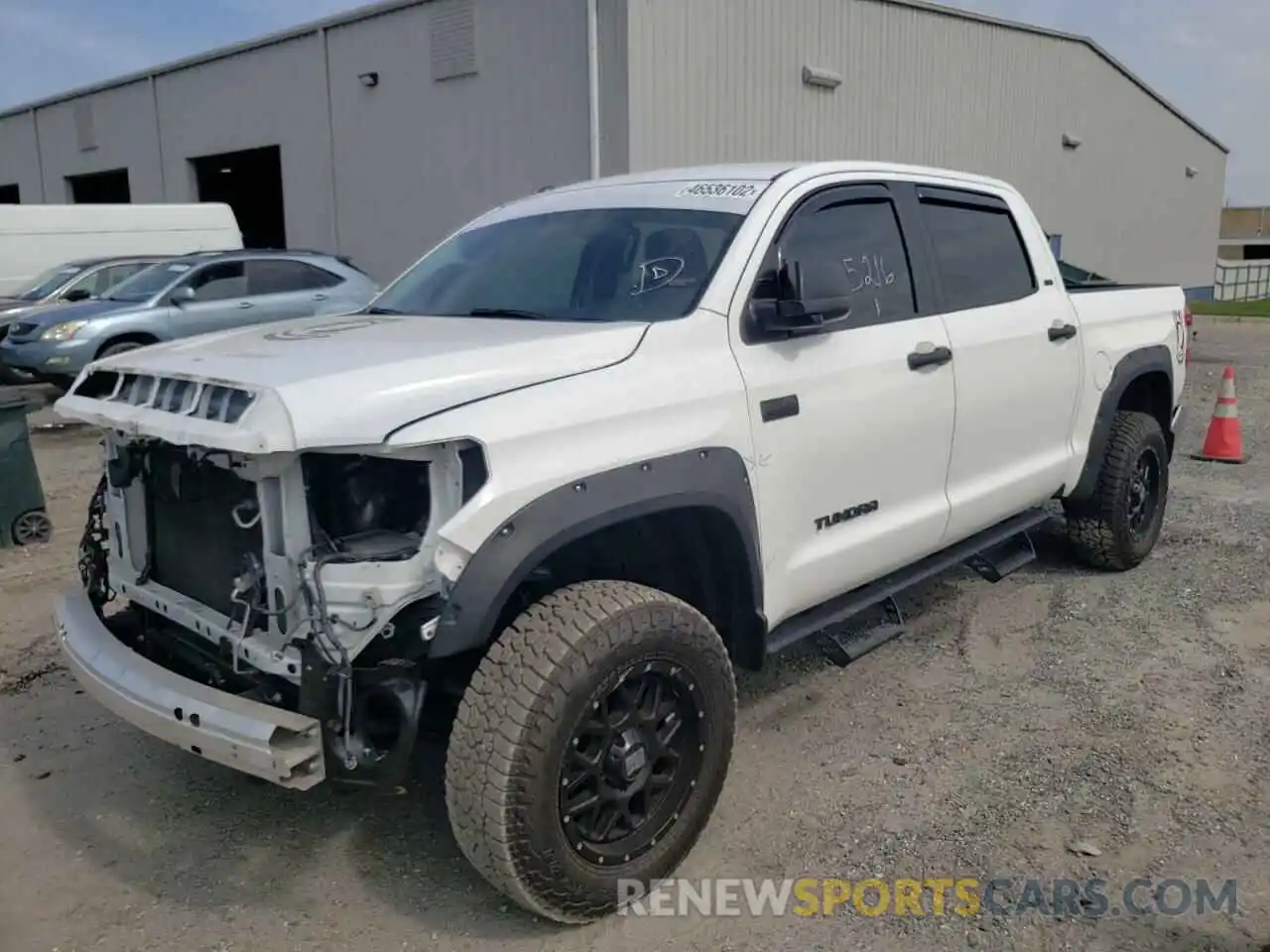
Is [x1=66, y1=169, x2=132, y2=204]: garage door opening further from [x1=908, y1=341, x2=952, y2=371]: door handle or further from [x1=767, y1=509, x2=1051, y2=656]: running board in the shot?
[x1=908, y1=341, x2=952, y2=371]: door handle

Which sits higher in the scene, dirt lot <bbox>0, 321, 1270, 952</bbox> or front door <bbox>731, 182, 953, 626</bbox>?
front door <bbox>731, 182, 953, 626</bbox>

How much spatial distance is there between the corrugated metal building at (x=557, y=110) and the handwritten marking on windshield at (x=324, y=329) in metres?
11.1

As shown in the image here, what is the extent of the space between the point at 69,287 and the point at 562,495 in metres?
13.0

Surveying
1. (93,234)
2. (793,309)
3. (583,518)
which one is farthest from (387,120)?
(583,518)

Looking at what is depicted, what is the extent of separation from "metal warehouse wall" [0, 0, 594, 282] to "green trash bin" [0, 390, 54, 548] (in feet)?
31.1

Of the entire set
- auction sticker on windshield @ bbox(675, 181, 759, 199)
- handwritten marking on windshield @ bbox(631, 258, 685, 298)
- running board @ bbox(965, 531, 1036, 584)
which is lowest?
running board @ bbox(965, 531, 1036, 584)

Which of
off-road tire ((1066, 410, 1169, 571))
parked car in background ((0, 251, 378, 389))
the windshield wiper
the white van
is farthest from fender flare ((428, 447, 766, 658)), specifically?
the white van

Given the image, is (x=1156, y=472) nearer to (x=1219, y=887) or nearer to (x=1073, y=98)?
(x=1219, y=887)

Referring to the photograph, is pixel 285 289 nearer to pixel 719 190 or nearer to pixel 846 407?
pixel 719 190

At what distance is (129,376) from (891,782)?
2738 millimetres

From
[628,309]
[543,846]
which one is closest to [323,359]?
[628,309]

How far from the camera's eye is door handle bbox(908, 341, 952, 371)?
13.3 feet

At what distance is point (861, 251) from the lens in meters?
4.11

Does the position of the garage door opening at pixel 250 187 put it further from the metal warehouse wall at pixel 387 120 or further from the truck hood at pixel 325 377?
the truck hood at pixel 325 377
